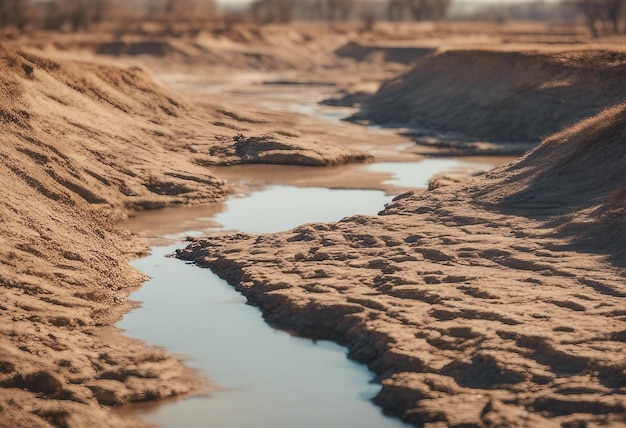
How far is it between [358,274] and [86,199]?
6.40 meters

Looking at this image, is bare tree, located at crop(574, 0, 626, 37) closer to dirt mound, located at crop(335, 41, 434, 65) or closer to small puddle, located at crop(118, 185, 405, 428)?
dirt mound, located at crop(335, 41, 434, 65)

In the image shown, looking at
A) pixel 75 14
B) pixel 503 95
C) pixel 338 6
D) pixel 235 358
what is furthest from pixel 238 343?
pixel 338 6

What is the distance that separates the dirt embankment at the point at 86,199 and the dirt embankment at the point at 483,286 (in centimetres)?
193

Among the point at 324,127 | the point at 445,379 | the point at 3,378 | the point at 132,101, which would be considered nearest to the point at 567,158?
the point at 445,379

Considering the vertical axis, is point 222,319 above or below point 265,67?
below

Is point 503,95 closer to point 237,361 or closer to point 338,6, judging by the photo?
point 237,361

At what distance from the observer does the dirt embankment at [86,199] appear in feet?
37.4

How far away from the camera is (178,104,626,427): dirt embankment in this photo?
11016 mm

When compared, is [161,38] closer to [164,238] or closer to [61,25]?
[61,25]

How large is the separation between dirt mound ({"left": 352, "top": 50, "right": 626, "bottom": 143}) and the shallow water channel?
44.0 feet

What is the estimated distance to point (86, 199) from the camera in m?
19.3

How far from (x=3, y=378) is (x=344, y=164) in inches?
655

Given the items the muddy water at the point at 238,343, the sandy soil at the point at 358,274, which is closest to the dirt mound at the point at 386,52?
the sandy soil at the point at 358,274

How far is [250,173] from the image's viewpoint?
25328 mm
